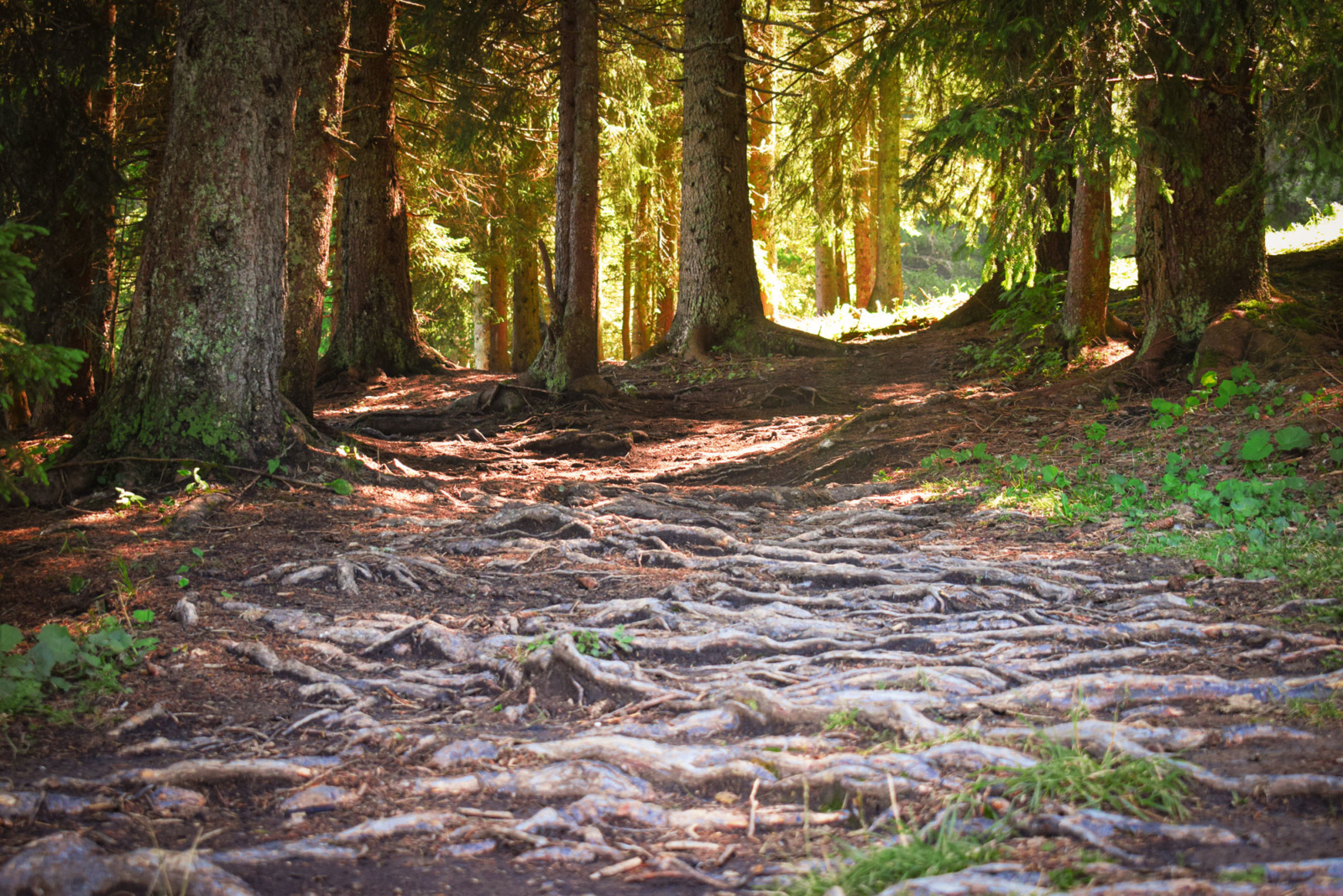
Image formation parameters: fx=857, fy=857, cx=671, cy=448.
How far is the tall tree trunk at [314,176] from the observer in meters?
8.27

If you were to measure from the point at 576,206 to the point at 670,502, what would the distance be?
17.1 ft

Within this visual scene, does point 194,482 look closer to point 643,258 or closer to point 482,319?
point 482,319

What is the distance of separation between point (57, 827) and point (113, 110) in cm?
1068

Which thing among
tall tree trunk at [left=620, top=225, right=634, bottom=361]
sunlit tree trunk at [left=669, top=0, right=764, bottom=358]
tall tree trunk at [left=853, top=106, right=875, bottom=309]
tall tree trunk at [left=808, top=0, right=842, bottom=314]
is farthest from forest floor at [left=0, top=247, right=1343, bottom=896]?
tall tree trunk at [left=620, top=225, right=634, bottom=361]

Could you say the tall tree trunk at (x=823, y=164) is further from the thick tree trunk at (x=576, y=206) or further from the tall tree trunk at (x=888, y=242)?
the thick tree trunk at (x=576, y=206)

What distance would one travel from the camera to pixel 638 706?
321cm

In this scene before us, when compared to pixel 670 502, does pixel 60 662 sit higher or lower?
A: lower

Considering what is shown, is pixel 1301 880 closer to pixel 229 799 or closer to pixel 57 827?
pixel 229 799

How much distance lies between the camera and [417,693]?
343 cm

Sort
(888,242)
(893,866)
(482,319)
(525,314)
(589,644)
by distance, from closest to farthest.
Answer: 1. (893,866)
2. (589,644)
3. (525,314)
4. (888,242)
5. (482,319)

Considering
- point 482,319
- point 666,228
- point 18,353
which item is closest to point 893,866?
point 18,353

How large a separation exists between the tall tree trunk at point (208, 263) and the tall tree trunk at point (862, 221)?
14309mm

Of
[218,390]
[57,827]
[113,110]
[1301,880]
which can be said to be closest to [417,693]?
[57,827]

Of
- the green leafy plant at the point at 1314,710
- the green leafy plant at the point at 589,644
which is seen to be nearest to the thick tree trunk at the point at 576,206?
the green leafy plant at the point at 589,644
